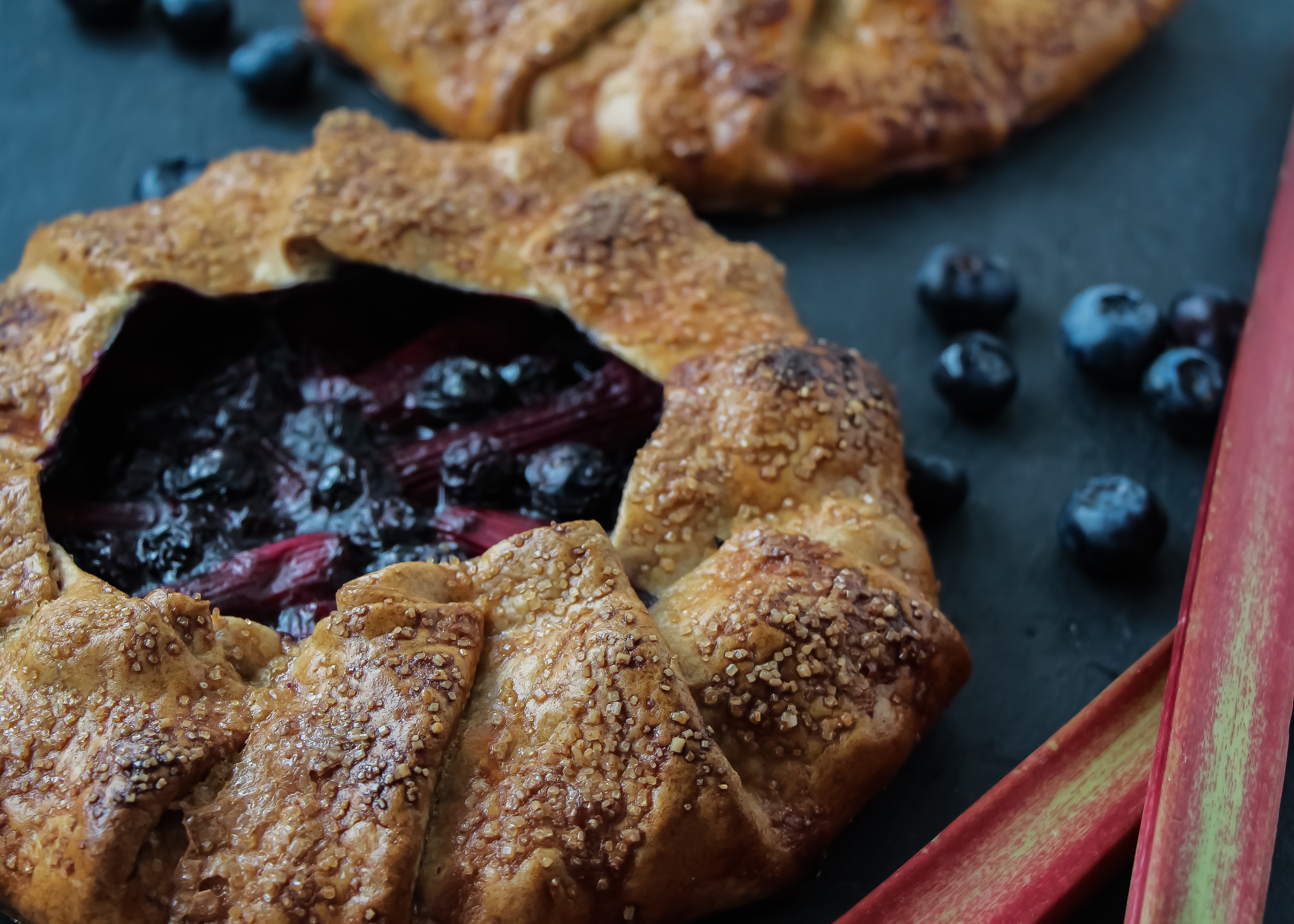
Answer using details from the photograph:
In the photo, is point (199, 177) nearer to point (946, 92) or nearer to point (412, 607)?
point (412, 607)

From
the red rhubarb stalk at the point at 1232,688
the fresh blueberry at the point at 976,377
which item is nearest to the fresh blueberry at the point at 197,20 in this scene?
the fresh blueberry at the point at 976,377

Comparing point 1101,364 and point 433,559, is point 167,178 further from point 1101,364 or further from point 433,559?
point 1101,364

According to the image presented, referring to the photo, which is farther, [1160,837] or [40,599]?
[40,599]

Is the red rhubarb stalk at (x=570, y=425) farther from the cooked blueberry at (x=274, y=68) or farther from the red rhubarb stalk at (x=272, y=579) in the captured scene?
the cooked blueberry at (x=274, y=68)

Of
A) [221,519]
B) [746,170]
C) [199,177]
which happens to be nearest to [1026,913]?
[221,519]

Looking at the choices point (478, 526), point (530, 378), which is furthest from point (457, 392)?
point (478, 526)
